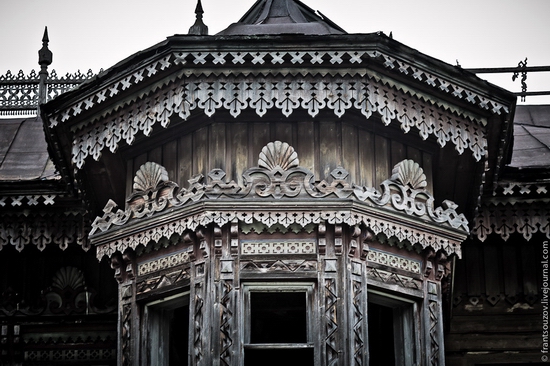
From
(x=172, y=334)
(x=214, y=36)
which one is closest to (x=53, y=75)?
(x=172, y=334)

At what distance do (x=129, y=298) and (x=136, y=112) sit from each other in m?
2.20

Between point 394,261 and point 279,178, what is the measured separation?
1710 mm

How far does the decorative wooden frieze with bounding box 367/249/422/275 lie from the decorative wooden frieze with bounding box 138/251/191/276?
2117 mm

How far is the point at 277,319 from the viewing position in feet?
64.9

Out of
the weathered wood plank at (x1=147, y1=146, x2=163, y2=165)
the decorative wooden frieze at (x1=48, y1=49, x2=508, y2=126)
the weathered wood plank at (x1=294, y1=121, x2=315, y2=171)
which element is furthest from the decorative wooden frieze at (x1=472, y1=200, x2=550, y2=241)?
the weathered wood plank at (x1=147, y1=146, x2=163, y2=165)

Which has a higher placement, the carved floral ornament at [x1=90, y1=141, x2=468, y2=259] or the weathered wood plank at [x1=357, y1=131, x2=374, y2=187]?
the weathered wood plank at [x1=357, y1=131, x2=374, y2=187]

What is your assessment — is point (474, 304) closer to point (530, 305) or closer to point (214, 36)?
point (530, 305)

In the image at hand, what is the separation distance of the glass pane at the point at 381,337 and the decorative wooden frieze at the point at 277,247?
3678 millimetres

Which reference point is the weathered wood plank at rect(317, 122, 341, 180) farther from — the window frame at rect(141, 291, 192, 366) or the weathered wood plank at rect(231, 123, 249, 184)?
the window frame at rect(141, 291, 192, 366)

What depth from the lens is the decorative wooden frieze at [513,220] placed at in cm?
1716

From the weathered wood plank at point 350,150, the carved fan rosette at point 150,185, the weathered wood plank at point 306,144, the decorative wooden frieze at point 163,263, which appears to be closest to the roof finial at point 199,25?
the carved fan rosette at point 150,185

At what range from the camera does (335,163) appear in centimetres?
1524

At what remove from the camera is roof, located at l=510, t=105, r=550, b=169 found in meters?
18.0

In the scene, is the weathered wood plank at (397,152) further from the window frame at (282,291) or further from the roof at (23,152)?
the roof at (23,152)
